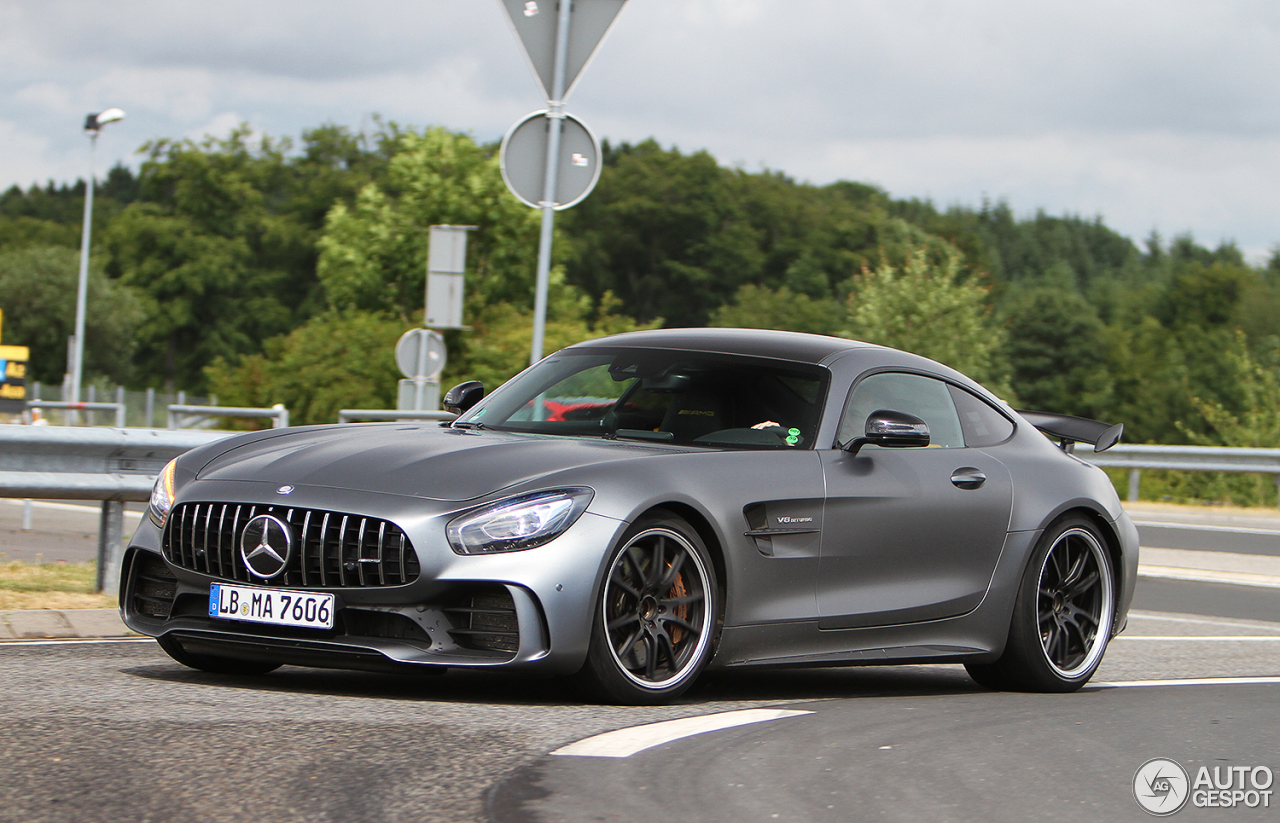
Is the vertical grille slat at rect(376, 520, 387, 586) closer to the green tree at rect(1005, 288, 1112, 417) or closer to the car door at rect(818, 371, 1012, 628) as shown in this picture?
the car door at rect(818, 371, 1012, 628)

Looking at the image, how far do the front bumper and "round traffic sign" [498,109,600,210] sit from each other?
180 inches

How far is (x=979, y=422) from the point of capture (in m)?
7.41

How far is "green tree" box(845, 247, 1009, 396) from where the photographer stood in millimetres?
62094

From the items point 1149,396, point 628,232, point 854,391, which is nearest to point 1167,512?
point 854,391

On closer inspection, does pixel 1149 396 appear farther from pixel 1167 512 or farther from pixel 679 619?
pixel 679 619

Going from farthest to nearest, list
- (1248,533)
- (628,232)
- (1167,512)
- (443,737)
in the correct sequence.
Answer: (628,232) → (1167,512) → (1248,533) → (443,737)

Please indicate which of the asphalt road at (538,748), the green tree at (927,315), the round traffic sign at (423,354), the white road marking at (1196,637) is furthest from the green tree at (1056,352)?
the asphalt road at (538,748)

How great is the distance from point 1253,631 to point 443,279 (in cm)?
829

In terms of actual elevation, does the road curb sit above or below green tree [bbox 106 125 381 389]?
below

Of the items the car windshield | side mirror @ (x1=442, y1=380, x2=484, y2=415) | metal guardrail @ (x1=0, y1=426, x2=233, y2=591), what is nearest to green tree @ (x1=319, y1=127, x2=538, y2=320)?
metal guardrail @ (x1=0, y1=426, x2=233, y2=591)

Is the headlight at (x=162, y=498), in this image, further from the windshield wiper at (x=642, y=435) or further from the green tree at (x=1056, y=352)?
the green tree at (x=1056, y=352)

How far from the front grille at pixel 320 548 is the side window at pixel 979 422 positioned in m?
2.90

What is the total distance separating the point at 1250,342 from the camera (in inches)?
3460

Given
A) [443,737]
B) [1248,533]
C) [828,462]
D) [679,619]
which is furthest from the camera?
[1248,533]
